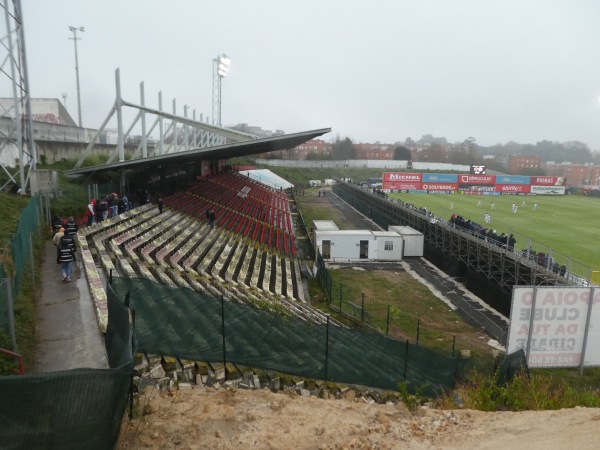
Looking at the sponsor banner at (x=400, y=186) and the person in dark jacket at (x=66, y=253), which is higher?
the person in dark jacket at (x=66, y=253)

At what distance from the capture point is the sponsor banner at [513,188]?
72.6 meters

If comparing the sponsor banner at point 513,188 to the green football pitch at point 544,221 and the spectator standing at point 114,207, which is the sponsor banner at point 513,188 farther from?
the spectator standing at point 114,207

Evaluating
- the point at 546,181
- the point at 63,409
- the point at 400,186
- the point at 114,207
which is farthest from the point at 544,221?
the point at 63,409

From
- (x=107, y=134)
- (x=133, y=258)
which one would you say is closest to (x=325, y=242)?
(x=133, y=258)

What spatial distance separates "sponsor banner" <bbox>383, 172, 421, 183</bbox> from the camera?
69.1 meters

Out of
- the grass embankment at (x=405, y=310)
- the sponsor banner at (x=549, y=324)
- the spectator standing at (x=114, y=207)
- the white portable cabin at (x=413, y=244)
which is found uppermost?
the spectator standing at (x=114, y=207)

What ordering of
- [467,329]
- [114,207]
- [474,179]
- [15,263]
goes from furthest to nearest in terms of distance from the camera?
[474,179], [114,207], [467,329], [15,263]

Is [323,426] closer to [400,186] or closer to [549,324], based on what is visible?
[549,324]

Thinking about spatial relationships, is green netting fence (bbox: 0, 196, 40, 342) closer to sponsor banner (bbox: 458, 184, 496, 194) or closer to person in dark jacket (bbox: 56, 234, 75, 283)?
person in dark jacket (bbox: 56, 234, 75, 283)

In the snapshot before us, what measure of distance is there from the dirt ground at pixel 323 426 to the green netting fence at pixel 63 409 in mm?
849

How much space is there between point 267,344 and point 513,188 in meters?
74.8

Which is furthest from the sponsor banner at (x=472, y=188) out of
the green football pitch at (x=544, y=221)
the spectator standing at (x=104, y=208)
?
the spectator standing at (x=104, y=208)

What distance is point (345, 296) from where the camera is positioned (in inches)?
800

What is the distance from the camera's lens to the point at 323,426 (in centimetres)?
592
